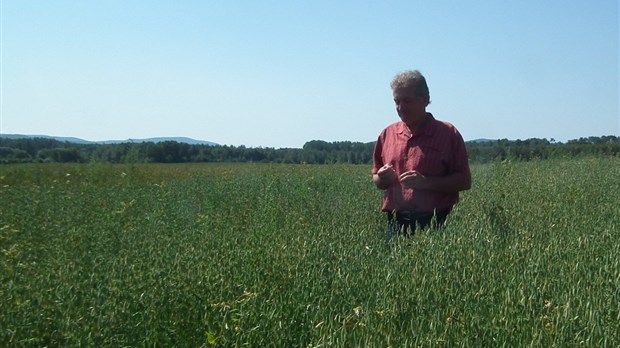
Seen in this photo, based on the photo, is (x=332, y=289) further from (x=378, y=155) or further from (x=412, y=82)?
(x=378, y=155)

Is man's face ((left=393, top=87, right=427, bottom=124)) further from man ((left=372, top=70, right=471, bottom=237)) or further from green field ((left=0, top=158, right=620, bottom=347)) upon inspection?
green field ((left=0, top=158, right=620, bottom=347))

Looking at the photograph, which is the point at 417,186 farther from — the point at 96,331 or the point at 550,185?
the point at 550,185

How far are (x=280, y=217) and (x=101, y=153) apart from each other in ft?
52.1

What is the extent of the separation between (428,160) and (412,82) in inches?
21.1

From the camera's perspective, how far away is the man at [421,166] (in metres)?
4.48

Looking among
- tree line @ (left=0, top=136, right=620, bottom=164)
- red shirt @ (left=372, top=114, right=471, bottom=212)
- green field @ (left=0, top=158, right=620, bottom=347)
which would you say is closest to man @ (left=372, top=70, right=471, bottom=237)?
red shirt @ (left=372, top=114, right=471, bottom=212)

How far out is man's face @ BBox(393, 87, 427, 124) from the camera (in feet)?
14.7

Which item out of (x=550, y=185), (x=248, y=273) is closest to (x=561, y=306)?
(x=248, y=273)

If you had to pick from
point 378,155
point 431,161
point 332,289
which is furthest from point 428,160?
point 332,289

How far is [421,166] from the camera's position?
4547 millimetres

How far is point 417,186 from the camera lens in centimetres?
447

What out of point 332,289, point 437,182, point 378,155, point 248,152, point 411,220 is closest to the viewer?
point 332,289

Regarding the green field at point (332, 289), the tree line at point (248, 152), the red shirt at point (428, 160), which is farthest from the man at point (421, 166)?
the tree line at point (248, 152)

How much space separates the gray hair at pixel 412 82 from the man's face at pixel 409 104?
0.03m
